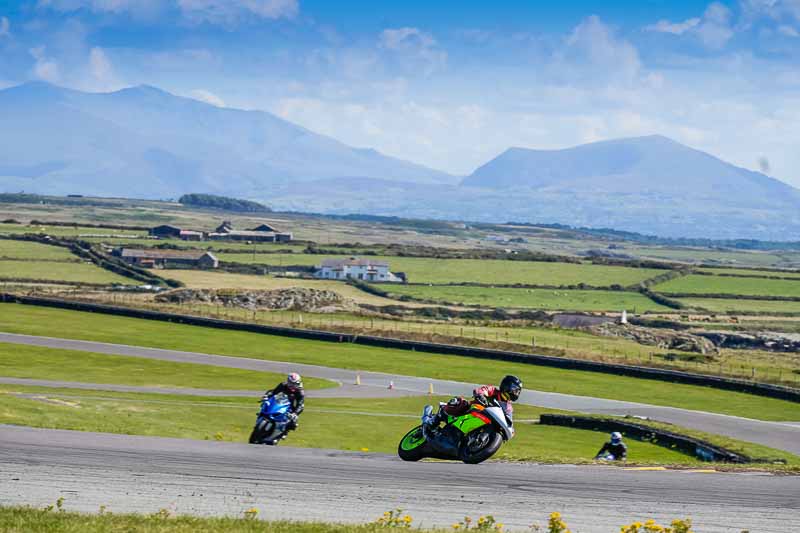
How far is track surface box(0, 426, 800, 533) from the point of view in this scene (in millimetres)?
19266

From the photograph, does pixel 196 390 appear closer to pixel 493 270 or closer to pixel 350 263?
pixel 350 263

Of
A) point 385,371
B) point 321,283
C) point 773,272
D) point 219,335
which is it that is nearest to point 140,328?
point 219,335

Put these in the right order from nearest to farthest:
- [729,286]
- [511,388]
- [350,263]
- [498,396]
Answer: [511,388] < [498,396] < [729,286] < [350,263]

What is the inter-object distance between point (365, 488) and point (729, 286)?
14002 centimetres

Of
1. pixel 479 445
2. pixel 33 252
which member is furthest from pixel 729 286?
pixel 479 445

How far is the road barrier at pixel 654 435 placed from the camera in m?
38.7

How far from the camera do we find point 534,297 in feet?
447

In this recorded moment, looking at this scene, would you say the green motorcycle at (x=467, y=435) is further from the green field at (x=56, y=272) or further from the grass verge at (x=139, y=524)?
the green field at (x=56, y=272)

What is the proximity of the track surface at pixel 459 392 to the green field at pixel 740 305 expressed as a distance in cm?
7575

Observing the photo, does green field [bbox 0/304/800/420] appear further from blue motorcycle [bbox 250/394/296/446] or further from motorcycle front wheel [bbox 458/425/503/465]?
motorcycle front wheel [bbox 458/425/503/465]

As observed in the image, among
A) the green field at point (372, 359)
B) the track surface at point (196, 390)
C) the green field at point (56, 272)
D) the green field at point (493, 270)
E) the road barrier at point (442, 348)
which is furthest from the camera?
the green field at point (493, 270)

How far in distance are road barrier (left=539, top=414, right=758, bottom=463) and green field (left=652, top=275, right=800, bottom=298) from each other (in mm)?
100400

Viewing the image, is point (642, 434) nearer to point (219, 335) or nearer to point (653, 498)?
point (653, 498)

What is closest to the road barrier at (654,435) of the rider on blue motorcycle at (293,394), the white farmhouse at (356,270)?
the rider on blue motorcycle at (293,394)
